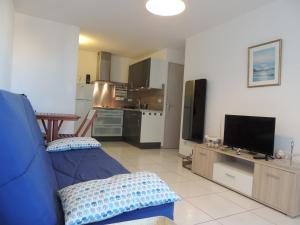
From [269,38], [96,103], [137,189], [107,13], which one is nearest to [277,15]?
[269,38]

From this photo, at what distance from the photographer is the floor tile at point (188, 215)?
6.21 ft

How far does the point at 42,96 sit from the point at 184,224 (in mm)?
3551

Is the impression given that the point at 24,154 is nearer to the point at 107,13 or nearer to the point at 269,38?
the point at 269,38

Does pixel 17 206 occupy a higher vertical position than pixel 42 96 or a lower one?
lower

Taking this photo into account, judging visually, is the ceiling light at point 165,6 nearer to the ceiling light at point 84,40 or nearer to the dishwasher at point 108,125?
the ceiling light at point 84,40

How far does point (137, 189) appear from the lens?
40.2 inches

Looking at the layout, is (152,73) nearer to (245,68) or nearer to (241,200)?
(245,68)

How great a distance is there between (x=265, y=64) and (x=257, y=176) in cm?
147

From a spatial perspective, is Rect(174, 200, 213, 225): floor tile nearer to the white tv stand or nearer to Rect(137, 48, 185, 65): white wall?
the white tv stand

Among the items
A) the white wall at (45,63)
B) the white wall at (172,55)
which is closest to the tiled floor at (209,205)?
the white wall at (45,63)

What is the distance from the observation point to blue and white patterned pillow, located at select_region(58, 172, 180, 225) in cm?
86

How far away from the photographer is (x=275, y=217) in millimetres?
2090

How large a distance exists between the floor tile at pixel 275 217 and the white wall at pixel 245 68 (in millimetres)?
797

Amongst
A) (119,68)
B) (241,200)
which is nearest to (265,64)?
(241,200)
